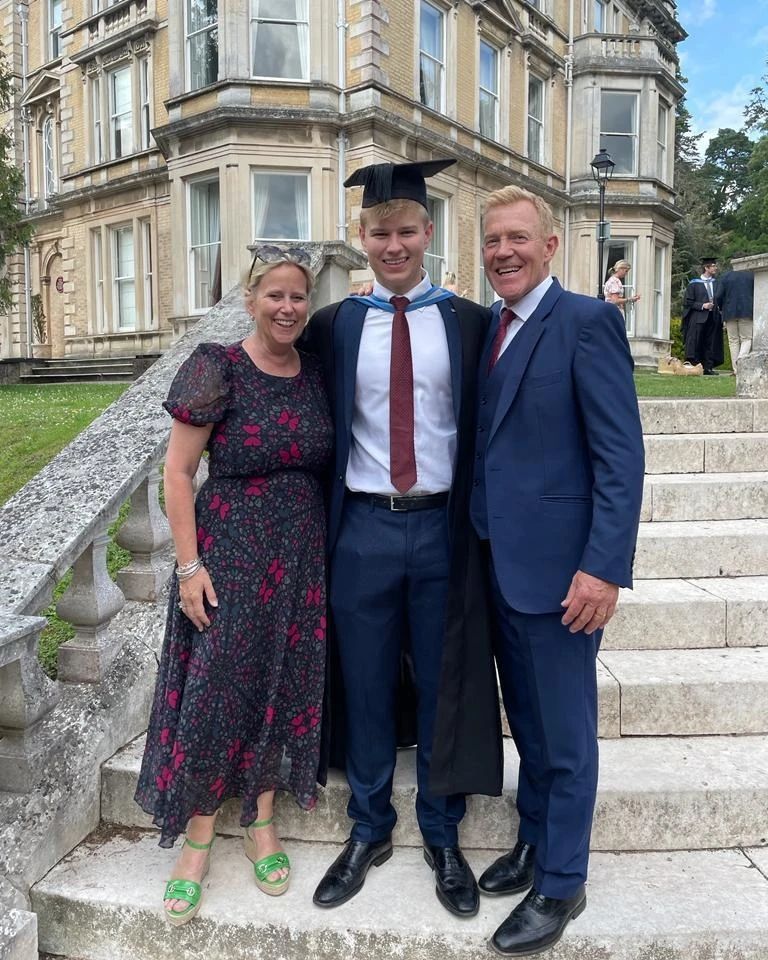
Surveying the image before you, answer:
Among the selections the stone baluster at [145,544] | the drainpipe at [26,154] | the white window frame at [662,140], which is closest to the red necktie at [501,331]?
the stone baluster at [145,544]

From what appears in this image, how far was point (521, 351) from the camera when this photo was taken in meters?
2.24

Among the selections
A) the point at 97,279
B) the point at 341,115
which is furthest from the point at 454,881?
the point at 97,279

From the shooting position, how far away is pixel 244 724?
2367mm

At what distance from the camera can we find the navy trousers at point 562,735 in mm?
2236

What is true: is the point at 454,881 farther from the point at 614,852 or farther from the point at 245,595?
the point at 245,595

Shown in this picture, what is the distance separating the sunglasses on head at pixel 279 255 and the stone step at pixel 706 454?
2.96 meters

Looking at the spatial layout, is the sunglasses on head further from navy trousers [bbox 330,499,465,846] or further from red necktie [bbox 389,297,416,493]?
navy trousers [bbox 330,499,465,846]

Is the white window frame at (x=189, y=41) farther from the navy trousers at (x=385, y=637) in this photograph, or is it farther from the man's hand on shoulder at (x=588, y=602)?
the man's hand on shoulder at (x=588, y=602)

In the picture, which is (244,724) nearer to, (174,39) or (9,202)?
(9,202)

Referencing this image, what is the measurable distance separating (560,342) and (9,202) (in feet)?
53.5

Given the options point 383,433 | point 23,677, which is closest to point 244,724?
point 23,677

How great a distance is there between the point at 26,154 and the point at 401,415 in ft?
88.1

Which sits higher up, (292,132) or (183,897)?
(292,132)

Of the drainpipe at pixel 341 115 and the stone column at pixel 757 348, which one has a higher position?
the drainpipe at pixel 341 115
